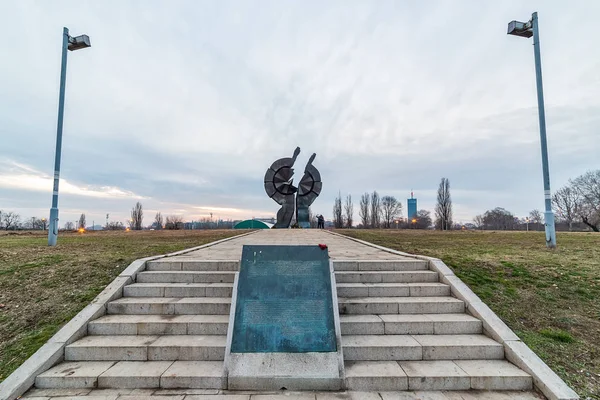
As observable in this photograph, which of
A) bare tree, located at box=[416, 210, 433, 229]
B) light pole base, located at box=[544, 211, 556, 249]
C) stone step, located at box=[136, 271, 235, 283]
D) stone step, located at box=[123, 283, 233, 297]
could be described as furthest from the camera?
bare tree, located at box=[416, 210, 433, 229]

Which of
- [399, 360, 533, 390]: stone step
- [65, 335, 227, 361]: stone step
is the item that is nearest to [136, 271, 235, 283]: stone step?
[65, 335, 227, 361]: stone step

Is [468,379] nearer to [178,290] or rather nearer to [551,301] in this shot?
[551,301]

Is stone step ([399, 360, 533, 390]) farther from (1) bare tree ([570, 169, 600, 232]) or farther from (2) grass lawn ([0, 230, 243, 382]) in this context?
(1) bare tree ([570, 169, 600, 232])

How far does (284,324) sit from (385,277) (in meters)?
2.34

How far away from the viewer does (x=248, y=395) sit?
3037 millimetres

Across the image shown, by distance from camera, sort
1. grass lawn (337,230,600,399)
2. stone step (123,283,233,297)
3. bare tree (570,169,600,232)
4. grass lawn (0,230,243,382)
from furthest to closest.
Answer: bare tree (570,169,600,232) → stone step (123,283,233,297) → grass lawn (0,230,243,382) → grass lawn (337,230,600,399)

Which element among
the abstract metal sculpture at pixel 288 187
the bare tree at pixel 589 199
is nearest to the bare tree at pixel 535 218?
the bare tree at pixel 589 199

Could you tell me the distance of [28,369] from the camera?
3.28 m

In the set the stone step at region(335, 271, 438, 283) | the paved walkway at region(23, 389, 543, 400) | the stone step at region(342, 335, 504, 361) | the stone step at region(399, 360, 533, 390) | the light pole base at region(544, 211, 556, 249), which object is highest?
the light pole base at region(544, 211, 556, 249)

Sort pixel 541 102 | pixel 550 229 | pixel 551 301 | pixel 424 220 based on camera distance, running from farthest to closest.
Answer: pixel 424 220
pixel 541 102
pixel 550 229
pixel 551 301

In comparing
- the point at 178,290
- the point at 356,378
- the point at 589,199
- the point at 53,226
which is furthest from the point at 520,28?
the point at 589,199

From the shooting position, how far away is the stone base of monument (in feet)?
10.4

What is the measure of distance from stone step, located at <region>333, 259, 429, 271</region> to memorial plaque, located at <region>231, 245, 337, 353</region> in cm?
142

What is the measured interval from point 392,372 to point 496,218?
93864 millimetres
